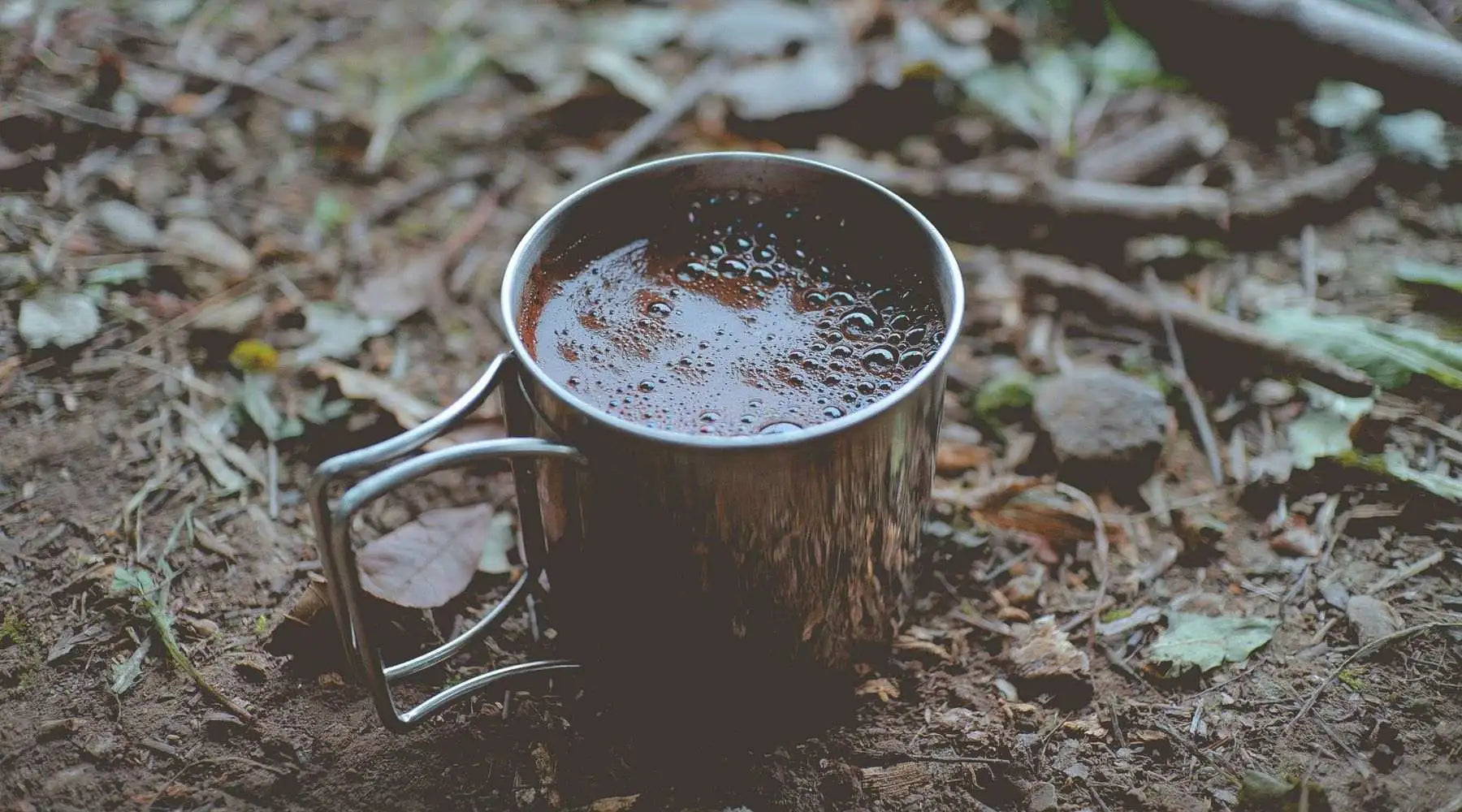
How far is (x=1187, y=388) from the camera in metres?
1.98

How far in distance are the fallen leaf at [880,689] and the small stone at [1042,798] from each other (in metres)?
0.22

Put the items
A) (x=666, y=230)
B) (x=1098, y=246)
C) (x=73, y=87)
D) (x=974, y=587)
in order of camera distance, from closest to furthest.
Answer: (x=666, y=230) → (x=974, y=587) → (x=1098, y=246) → (x=73, y=87)

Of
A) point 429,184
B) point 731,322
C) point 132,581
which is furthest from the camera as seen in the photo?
point 429,184

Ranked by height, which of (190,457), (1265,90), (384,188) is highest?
(1265,90)

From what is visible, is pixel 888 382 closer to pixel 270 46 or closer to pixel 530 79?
pixel 530 79

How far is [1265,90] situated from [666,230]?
172 centimetres

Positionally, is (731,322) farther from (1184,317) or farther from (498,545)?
(1184,317)

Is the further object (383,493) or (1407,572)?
(1407,572)

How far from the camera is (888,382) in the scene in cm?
140

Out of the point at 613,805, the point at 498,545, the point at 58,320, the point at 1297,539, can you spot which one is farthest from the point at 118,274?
the point at 1297,539

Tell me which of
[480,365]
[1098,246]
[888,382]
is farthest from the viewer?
[1098,246]

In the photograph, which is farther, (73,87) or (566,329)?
(73,87)

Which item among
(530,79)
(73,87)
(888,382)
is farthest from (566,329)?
(73,87)

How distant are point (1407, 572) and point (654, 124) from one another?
1723 millimetres
